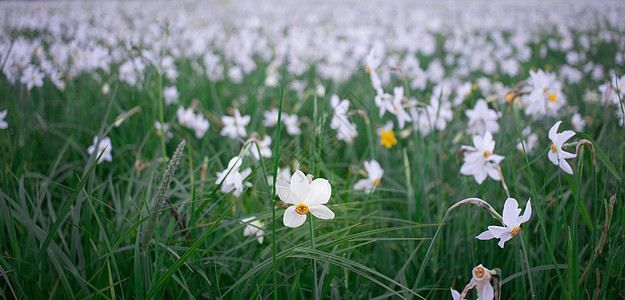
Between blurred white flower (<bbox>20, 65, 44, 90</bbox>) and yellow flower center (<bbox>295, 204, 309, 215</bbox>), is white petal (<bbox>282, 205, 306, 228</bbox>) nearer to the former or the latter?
yellow flower center (<bbox>295, 204, 309, 215</bbox>)

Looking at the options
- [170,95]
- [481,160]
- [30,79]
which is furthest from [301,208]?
[30,79]

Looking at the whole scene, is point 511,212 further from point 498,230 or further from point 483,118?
point 483,118

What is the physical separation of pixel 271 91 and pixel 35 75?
6.09ft

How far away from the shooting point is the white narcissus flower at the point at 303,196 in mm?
833

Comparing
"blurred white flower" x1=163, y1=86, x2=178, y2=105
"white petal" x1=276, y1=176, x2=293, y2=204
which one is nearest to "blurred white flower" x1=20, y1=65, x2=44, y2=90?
"blurred white flower" x1=163, y1=86, x2=178, y2=105

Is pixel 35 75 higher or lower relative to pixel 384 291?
higher

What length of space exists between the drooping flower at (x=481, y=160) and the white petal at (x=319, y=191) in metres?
0.59

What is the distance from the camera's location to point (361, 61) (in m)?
5.19

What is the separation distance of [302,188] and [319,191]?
4cm

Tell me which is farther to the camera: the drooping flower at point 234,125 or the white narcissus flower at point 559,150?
the drooping flower at point 234,125

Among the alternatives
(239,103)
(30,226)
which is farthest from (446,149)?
(30,226)

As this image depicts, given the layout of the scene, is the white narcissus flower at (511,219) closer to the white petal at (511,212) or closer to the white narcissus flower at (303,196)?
the white petal at (511,212)

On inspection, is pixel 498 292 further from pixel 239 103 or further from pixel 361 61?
pixel 361 61

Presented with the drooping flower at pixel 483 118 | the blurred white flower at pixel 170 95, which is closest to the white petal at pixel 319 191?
the drooping flower at pixel 483 118
